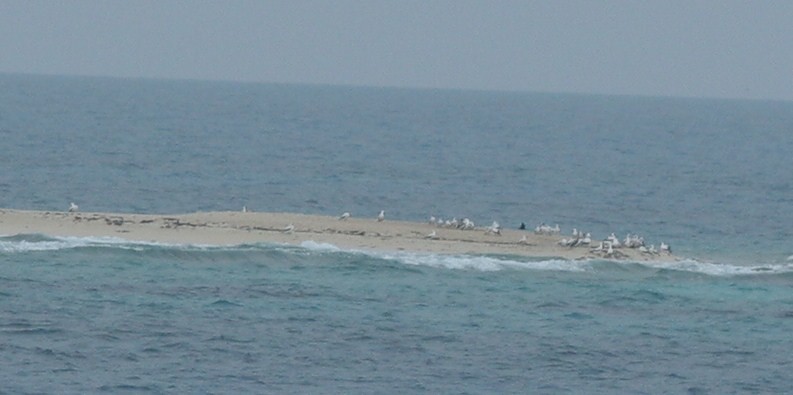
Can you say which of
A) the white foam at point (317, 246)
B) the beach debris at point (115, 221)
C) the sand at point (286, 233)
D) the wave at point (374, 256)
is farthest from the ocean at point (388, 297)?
the beach debris at point (115, 221)

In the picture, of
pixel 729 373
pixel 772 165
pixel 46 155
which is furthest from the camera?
pixel 772 165

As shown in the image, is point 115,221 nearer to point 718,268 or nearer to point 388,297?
point 388,297

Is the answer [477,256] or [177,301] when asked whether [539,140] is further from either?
[177,301]

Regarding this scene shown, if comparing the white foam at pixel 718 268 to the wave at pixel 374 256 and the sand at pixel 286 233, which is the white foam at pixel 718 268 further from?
the sand at pixel 286 233

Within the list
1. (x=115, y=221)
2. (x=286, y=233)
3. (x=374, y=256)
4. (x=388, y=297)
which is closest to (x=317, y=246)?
(x=374, y=256)

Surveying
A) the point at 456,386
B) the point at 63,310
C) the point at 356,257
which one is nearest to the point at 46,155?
the point at 356,257
